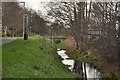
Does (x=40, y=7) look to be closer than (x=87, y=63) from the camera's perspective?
No

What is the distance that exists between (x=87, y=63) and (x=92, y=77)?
658cm

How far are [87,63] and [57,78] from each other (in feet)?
27.0

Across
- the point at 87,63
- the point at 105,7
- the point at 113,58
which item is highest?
the point at 105,7

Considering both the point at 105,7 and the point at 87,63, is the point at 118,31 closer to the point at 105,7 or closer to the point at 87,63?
the point at 105,7

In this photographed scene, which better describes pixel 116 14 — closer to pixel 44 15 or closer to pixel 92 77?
pixel 92 77

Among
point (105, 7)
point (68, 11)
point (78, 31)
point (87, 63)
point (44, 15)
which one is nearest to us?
point (105, 7)

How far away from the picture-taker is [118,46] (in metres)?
16.8

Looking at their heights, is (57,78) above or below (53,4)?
below

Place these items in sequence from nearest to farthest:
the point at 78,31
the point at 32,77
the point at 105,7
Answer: the point at 32,77 < the point at 105,7 < the point at 78,31

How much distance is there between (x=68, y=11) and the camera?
36.1 m

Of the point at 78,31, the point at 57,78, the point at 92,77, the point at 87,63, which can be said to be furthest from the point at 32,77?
the point at 78,31

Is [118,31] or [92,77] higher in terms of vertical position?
[118,31]

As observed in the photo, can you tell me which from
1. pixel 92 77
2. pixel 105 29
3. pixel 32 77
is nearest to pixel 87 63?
pixel 92 77

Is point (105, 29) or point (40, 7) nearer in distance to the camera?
point (105, 29)
